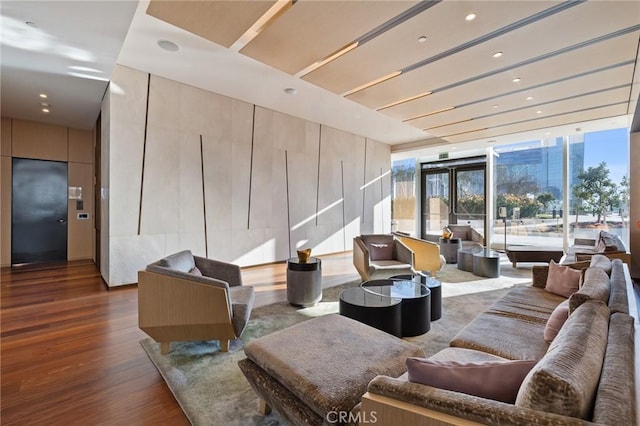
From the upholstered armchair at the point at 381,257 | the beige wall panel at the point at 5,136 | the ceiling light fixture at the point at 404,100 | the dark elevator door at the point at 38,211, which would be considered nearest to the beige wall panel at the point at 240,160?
the upholstered armchair at the point at 381,257

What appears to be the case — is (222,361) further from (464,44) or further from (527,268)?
(527,268)

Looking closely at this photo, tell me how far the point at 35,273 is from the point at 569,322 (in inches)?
311

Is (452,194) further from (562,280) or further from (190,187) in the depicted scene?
(190,187)

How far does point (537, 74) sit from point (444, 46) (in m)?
1.69

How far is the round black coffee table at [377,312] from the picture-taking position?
2.75 metres

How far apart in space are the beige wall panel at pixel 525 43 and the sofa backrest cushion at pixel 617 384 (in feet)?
10.3

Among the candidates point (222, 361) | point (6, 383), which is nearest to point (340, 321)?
point (222, 361)

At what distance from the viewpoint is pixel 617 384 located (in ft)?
3.09

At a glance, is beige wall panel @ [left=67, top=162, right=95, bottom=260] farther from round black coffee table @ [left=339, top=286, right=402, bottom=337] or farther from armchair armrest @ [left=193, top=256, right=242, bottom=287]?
round black coffee table @ [left=339, top=286, right=402, bottom=337]

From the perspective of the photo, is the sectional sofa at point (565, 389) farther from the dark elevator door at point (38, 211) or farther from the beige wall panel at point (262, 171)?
the dark elevator door at point (38, 211)

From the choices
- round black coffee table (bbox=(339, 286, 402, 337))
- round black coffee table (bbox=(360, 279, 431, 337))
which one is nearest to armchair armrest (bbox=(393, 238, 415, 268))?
round black coffee table (bbox=(360, 279, 431, 337))

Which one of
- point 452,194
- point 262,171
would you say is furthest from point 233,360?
point 452,194

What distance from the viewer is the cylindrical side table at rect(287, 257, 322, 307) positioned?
3854 mm

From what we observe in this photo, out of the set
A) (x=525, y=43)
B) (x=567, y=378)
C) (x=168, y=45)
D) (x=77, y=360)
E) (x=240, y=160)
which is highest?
(x=168, y=45)
